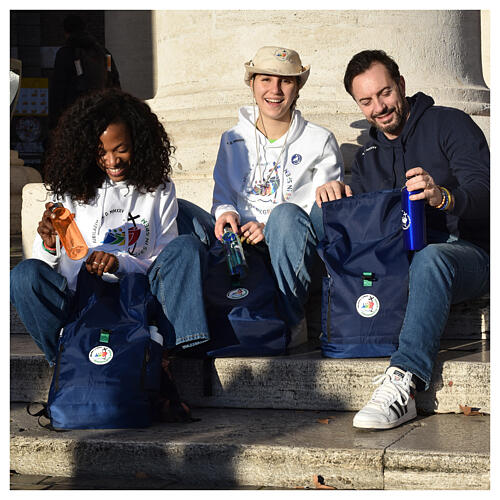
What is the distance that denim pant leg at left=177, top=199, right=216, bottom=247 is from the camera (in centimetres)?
420

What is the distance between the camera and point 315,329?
433 centimetres

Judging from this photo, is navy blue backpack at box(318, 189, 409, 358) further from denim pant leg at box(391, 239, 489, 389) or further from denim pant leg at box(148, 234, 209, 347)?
denim pant leg at box(148, 234, 209, 347)

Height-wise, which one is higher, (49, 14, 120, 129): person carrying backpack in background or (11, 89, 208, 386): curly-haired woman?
(49, 14, 120, 129): person carrying backpack in background

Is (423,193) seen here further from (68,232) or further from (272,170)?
(68,232)

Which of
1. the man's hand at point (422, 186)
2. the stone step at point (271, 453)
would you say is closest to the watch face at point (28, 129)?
the stone step at point (271, 453)

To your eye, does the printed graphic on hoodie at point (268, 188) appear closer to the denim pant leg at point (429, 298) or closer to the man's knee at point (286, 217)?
the man's knee at point (286, 217)

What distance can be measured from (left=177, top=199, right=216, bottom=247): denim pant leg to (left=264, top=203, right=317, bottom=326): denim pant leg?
0.40m

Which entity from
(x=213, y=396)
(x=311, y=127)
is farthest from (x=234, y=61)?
(x=213, y=396)

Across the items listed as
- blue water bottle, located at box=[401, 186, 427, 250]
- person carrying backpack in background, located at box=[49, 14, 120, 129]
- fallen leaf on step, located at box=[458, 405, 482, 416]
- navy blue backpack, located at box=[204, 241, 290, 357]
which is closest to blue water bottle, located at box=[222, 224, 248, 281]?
navy blue backpack, located at box=[204, 241, 290, 357]

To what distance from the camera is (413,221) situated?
3.52 metres

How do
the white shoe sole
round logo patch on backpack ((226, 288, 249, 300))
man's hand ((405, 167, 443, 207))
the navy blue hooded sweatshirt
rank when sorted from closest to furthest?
the white shoe sole < man's hand ((405, 167, 443, 207)) < the navy blue hooded sweatshirt < round logo patch on backpack ((226, 288, 249, 300))

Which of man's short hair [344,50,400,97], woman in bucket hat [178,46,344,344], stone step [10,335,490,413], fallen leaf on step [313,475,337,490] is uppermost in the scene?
man's short hair [344,50,400,97]

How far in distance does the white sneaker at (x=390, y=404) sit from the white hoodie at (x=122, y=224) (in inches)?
44.5

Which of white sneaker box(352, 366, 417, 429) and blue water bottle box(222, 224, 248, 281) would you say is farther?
blue water bottle box(222, 224, 248, 281)
